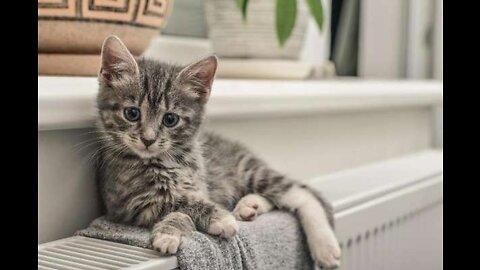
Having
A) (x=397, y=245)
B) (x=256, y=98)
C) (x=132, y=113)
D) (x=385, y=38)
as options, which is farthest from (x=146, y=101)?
(x=385, y=38)

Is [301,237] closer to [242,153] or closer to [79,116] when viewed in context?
[242,153]

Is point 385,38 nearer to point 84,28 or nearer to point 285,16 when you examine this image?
point 285,16

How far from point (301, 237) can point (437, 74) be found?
1.08 m

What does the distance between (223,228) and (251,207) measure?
123 mm

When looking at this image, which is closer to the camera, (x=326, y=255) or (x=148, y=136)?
(x=148, y=136)

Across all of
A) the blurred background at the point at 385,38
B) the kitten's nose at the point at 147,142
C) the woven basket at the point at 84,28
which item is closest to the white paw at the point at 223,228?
the kitten's nose at the point at 147,142

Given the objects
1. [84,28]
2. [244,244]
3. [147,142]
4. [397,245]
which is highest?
[84,28]

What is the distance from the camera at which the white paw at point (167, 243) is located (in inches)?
26.9

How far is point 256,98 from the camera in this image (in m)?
0.96

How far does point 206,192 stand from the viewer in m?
0.83

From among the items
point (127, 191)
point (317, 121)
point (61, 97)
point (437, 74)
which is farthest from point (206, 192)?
point (437, 74)

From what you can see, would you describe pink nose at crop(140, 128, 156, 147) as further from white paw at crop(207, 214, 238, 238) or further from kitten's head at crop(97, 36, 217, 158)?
white paw at crop(207, 214, 238, 238)

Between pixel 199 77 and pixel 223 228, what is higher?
pixel 199 77

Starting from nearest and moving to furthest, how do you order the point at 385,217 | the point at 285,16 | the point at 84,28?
the point at 84,28 → the point at 285,16 → the point at 385,217
